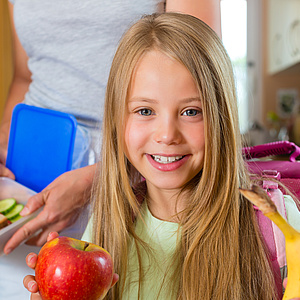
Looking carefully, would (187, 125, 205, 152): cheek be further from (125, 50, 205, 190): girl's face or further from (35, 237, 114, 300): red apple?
(35, 237, 114, 300): red apple

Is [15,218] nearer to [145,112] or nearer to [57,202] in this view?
[57,202]

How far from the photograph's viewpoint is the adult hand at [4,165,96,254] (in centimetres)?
79

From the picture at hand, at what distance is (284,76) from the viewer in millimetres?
4004

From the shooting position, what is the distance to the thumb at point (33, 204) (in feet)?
2.60

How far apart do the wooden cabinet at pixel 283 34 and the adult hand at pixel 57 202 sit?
249 cm

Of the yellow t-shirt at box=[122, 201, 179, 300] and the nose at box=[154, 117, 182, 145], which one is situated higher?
the nose at box=[154, 117, 182, 145]

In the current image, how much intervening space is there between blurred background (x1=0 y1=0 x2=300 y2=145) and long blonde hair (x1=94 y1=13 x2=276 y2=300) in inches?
97.0

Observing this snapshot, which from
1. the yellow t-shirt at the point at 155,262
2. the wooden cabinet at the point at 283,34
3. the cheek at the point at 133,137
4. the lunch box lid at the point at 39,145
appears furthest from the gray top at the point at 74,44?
the wooden cabinet at the point at 283,34

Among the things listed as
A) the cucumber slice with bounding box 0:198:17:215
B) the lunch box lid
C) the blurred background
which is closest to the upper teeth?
the lunch box lid

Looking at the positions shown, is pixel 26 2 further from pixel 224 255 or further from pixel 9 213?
pixel 224 255

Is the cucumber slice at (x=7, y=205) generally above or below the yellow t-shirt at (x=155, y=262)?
above

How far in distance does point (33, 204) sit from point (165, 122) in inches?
12.0

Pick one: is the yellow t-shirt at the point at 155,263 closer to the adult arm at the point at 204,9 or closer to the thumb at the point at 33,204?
the thumb at the point at 33,204

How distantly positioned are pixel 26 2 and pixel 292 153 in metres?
0.58
